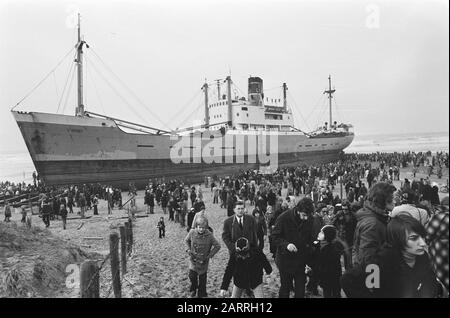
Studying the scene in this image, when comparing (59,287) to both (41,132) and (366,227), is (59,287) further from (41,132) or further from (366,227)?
(41,132)

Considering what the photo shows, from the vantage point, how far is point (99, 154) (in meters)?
24.4

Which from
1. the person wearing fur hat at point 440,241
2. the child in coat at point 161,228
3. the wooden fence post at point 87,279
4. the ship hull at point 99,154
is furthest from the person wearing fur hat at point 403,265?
the ship hull at point 99,154

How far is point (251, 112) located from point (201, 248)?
1403 inches

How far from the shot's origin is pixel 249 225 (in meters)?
4.43

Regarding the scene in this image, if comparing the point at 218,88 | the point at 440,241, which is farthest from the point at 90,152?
the point at 440,241

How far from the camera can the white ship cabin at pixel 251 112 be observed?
38.7m

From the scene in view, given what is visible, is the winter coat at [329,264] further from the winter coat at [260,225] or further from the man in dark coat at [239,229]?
the winter coat at [260,225]

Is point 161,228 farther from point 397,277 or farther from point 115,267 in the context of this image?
point 397,277

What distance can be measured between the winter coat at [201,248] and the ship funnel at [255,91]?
1449 inches

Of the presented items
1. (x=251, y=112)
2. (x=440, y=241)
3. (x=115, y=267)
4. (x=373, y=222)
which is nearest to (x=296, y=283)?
(x=373, y=222)

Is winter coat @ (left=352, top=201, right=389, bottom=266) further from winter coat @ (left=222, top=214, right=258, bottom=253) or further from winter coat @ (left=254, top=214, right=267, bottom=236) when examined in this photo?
winter coat @ (left=254, top=214, right=267, bottom=236)

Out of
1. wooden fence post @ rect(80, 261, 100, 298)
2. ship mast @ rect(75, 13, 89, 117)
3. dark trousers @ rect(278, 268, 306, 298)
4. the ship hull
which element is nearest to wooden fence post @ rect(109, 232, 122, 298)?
wooden fence post @ rect(80, 261, 100, 298)

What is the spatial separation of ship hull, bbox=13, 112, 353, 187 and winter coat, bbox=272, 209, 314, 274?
895 inches
